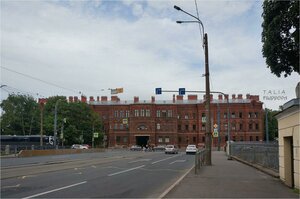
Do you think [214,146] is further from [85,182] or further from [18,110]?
[85,182]

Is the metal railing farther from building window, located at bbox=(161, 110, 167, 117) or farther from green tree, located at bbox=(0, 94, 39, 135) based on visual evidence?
green tree, located at bbox=(0, 94, 39, 135)

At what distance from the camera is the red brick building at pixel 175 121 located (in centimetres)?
12206

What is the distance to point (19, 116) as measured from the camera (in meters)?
123

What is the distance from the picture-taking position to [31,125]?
121 m

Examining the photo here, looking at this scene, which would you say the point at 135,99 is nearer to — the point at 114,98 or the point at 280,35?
the point at 114,98

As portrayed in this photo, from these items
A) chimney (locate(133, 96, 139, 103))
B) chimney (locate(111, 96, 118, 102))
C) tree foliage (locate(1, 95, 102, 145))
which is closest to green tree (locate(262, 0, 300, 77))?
tree foliage (locate(1, 95, 102, 145))

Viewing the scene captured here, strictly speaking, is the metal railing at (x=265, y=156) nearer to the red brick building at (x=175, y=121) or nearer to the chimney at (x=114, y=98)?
the red brick building at (x=175, y=121)

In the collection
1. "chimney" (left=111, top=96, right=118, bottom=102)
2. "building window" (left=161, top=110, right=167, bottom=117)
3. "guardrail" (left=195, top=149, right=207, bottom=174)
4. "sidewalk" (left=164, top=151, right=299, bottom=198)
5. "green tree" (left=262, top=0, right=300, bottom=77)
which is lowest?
"sidewalk" (left=164, top=151, right=299, bottom=198)

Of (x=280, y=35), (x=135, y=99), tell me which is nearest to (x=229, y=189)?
(x=280, y=35)

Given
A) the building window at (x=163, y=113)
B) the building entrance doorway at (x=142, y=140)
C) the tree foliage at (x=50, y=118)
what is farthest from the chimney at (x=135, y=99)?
the tree foliage at (x=50, y=118)

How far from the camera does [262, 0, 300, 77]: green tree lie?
1631 cm

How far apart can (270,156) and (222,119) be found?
325 ft

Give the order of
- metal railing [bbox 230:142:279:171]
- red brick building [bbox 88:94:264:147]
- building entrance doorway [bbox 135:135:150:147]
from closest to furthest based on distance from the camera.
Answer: metal railing [bbox 230:142:279:171], red brick building [bbox 88:94:264:147], building entrance doorway [bbox 135:135:150:147]

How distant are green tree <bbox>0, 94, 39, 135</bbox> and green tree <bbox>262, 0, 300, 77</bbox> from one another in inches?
4261
